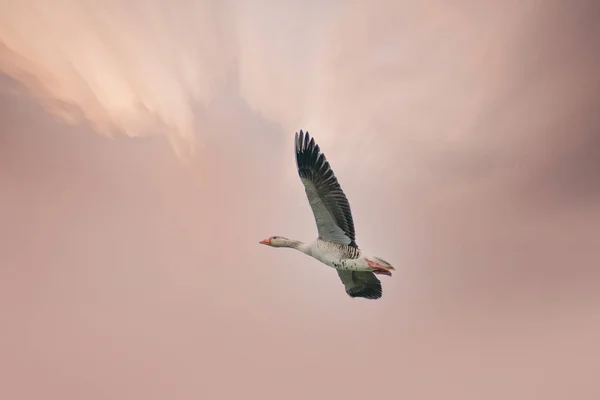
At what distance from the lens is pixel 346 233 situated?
46.0 ft

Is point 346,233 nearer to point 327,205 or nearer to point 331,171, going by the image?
point 327,205

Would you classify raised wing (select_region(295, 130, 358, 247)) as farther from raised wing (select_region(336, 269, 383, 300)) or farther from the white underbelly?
raised wing (select_region(336, 269, 383, 300))

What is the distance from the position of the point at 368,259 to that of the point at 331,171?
3.04m

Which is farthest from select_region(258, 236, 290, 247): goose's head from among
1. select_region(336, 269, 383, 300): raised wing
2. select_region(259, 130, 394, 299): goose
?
select_region(336, 269, 383, 300): raised wing

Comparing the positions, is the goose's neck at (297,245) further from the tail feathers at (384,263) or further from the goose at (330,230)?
the tail feathers at (384,263)

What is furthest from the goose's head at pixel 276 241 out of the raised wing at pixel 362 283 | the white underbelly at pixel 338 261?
the raised wing at pixel 362 283

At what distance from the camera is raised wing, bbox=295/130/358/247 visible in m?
13.1

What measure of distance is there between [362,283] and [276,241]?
330cm

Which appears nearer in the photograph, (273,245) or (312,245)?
(312,245)

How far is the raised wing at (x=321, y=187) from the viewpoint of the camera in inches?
517

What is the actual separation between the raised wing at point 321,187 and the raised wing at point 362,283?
8.37ft

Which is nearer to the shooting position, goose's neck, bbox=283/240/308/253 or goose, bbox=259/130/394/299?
goose, bbox=259/130/394/299

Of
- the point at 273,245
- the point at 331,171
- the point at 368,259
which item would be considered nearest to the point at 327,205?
the point at 331,171

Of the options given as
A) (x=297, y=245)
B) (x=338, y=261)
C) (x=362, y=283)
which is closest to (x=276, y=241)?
(x=297, y=245)
